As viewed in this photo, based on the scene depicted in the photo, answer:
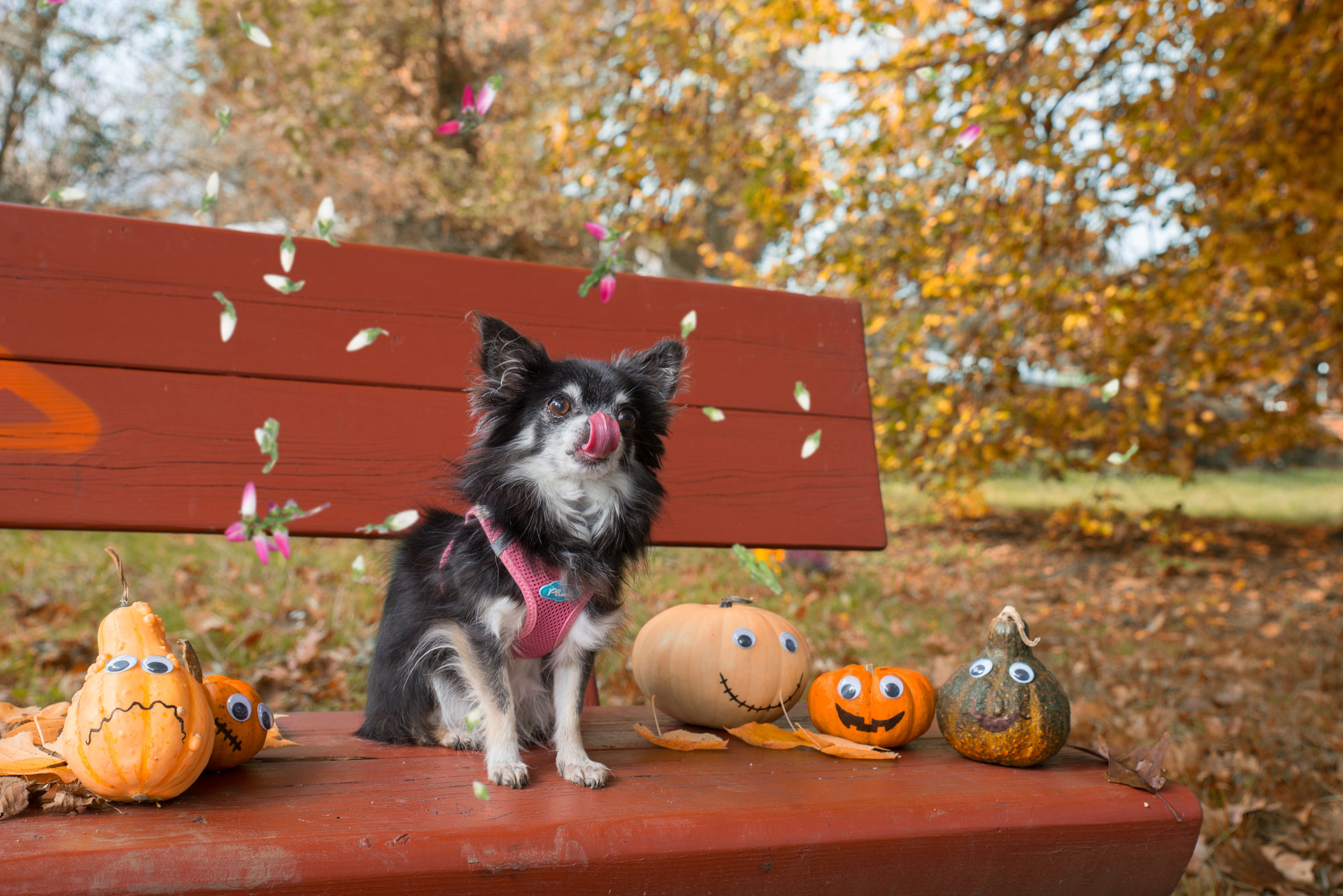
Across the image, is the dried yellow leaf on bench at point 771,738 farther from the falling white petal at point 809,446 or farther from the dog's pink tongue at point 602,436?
the falling white petal at point 809,446

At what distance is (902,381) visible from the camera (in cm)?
506

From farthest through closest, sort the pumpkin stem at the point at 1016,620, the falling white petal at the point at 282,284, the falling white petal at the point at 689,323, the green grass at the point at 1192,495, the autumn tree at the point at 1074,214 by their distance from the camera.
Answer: the green grass at the point at 1192,495 < the autumn tree at the point at 1074,214 < the falling white petal at the point at 689,323 < the falling white petal at the point at 282,284 < the pumpkin stem at the point at 1016,620

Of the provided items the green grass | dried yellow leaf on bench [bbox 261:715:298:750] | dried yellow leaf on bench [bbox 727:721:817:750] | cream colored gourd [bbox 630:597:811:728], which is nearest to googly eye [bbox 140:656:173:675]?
dried yellow leaf on bench [bbox 261:715:298:750]

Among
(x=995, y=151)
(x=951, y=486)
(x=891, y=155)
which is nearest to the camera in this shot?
(x=995, y=151)

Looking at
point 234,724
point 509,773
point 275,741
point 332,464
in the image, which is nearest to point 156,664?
point 234,724

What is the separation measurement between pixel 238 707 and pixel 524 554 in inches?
20.8

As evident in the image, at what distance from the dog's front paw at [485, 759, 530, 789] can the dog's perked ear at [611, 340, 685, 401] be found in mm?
731

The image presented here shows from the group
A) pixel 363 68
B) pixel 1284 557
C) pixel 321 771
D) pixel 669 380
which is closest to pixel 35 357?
pixel 321 771

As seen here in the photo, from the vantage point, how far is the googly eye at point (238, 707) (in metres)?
1.44

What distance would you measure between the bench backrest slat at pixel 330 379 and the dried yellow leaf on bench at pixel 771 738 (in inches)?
22.1

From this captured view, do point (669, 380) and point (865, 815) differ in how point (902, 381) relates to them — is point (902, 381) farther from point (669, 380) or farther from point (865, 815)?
point (865, 815)

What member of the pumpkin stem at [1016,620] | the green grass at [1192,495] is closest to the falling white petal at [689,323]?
the pumpkin stem at [1016,620]

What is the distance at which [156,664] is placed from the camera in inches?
50.4

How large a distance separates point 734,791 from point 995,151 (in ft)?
12.6
